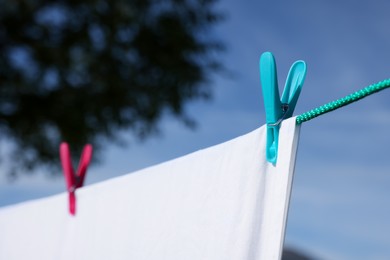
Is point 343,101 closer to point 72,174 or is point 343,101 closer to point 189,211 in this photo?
point 189,211

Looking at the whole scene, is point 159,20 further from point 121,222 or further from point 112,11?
point 121,222

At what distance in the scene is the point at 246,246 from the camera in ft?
2.94

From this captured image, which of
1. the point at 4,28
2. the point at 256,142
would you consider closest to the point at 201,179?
the point at 256,142

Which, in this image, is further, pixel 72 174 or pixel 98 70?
pixel 98 70

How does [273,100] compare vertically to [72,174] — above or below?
below

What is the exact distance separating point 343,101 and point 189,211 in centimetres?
33

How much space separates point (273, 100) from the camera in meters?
0.90

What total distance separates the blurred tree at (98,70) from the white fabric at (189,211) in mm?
5584

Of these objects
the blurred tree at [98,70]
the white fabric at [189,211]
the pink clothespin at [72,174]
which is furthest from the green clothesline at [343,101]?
the blurred tree at [98,70]

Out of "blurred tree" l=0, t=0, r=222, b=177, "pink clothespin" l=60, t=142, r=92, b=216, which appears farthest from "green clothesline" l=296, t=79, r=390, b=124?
"blurred tree" l=0, t=0, r=222, b=177

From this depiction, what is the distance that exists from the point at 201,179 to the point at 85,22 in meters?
6.46

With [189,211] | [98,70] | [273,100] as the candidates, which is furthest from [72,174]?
[98,70]

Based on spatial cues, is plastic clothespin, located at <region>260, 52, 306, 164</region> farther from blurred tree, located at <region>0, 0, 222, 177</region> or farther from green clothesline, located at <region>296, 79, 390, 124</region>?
blurred tree, located at <region>0, 0, 222, 177</region>

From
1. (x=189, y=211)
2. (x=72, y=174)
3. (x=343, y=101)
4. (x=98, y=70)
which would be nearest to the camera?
(x=343, y=101)
